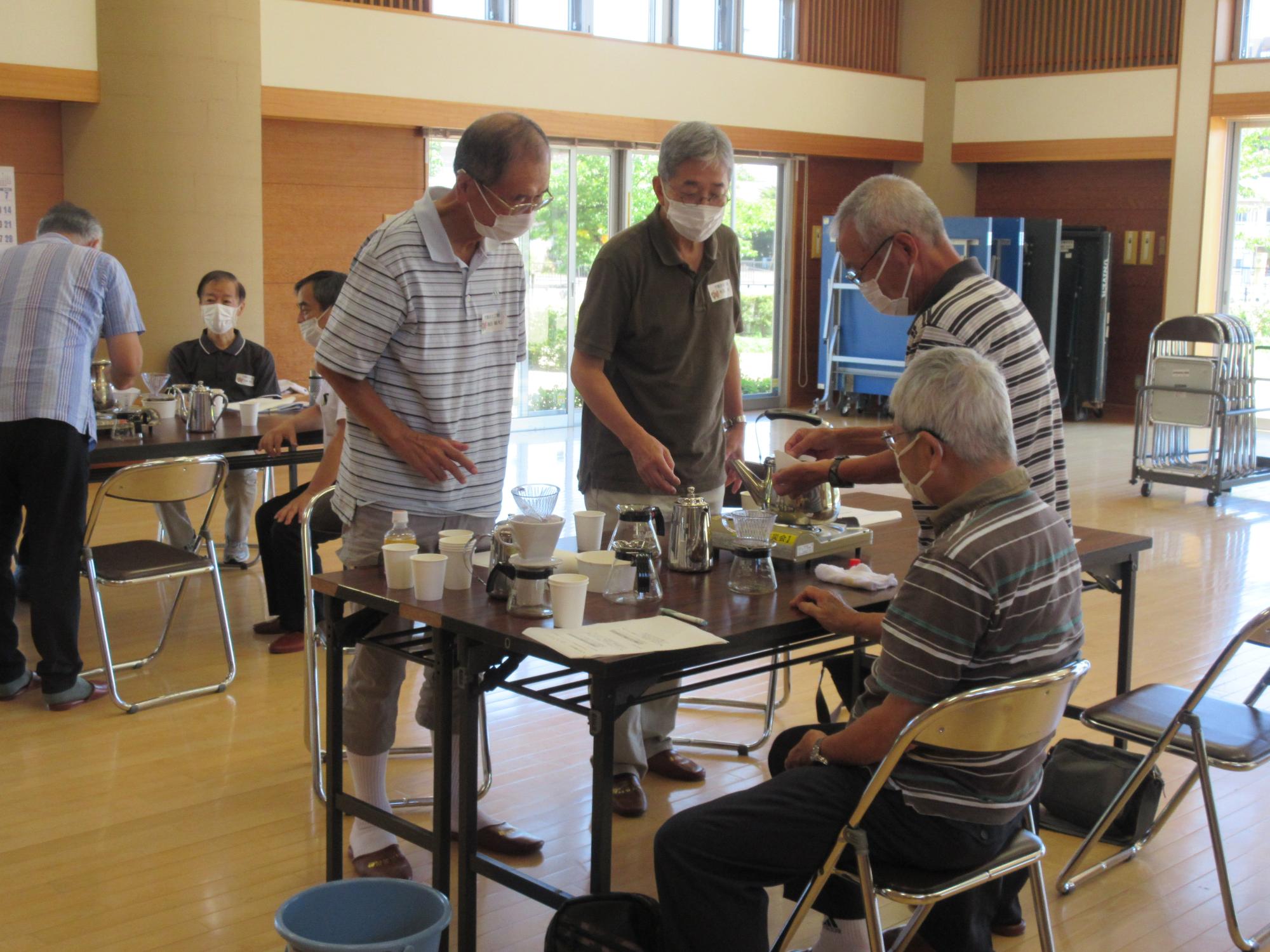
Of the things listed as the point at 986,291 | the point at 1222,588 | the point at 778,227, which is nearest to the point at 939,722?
the point at 986,291

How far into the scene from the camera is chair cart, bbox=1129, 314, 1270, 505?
314 inches

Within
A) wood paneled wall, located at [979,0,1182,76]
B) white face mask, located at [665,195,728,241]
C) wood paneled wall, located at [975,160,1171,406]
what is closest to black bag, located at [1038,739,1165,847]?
white face mask, located at [665,195,728,241]

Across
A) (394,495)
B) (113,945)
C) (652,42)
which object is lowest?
(113,945)

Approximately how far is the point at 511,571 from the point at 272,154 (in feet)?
24.9

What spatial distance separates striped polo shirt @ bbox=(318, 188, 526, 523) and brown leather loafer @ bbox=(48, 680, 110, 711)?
1.65 meters

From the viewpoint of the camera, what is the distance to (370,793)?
289cm

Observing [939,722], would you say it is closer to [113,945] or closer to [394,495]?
[394,495]

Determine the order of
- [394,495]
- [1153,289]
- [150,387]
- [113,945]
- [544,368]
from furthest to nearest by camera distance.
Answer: [1153,289]
[544,368]
[150,387]
[394,495]
[113,945]

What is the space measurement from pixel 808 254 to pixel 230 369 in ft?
26.2

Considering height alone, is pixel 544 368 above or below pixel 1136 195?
below

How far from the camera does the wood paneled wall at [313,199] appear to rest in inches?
364

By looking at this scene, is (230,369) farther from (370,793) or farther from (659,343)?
(370,793)

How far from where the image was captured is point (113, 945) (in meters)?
2.64

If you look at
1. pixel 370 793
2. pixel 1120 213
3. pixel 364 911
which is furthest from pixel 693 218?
pixel 1120 213
